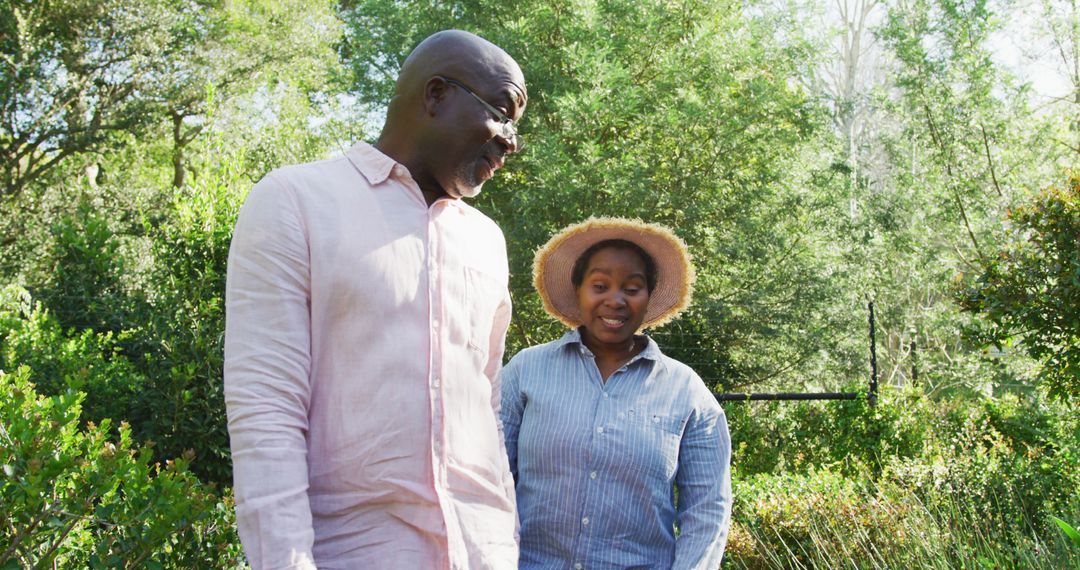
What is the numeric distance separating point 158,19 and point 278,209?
56.2 ft

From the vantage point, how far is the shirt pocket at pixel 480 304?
1.92m

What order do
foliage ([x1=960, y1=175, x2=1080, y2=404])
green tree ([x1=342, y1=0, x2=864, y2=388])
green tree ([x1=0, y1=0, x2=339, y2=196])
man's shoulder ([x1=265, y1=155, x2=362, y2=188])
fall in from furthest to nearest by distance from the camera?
1. green tree ([x1=0, y1=0, x2=339, y2=196])
2. green tree ([x1=342, y1=0, x2=864, y2=388])
3. foliage ([x1=960, y1=175, x2=1080, y2=404])
4. man's shoulder ([x1=265, y1=155, x2=362, y2=188])

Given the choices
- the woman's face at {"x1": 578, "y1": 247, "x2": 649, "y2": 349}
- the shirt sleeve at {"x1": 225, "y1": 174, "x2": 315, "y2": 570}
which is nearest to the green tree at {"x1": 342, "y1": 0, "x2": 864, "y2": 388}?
the woman's face at {"x1": 578, "y1": 247, "x2": 649, "y2": 349}

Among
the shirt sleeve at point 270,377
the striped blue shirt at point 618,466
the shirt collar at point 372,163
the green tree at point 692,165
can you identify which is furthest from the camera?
the green tree at point 692,165

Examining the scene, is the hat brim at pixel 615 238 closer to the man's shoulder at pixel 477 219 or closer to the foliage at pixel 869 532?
the man's shoulder at pixel 477 219

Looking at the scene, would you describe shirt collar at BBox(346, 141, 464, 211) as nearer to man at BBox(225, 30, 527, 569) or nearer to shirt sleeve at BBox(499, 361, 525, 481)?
man at BBox(225, 30, 527, 569)

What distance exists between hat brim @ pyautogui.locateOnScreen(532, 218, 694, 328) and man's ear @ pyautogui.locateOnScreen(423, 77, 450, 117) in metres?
1.01

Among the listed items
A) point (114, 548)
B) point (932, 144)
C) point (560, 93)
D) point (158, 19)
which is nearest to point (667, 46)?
point (560, 93)

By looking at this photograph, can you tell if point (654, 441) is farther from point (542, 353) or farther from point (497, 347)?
point (497, 347)

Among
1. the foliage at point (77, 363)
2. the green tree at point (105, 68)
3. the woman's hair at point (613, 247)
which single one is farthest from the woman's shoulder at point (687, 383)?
the green tree at point (105, 68)

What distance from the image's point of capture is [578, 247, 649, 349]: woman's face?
9.11 ft

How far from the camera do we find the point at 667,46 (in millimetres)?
12453

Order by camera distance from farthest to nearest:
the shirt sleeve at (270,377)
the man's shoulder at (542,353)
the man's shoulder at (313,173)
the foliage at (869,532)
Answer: the foliage at (869,532) → the man's shoulder at (542,353) → the man's shoulder at (313,173) → the shirt sleeve at (270,377)

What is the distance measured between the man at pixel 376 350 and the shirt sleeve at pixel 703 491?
76 cm
